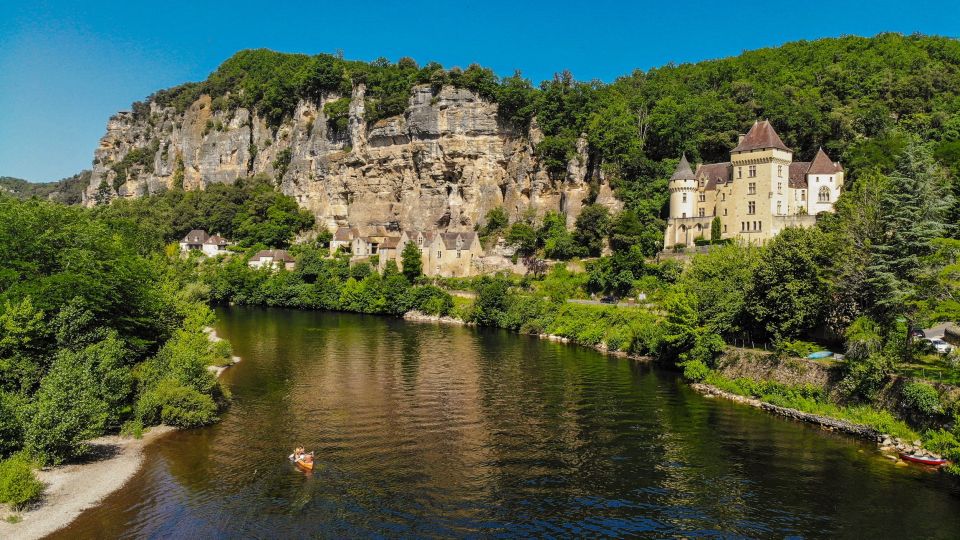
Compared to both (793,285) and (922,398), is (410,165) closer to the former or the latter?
(793,285)

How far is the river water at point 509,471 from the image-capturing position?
57.6 feet

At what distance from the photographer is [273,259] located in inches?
3147

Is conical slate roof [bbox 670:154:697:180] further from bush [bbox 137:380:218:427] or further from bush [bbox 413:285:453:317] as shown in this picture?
bush [bbox 137:380:218:427]

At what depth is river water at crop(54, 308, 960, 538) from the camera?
17.5 meters

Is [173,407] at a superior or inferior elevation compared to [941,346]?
inferior

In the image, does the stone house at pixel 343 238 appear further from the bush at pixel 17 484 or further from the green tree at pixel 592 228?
the bush at pixel 17 484

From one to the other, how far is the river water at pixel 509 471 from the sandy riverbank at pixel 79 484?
19.8 inches

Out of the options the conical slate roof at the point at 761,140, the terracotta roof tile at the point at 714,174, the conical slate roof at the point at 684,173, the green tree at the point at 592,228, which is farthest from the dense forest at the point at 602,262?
the conical slate roof at the point at 761,140

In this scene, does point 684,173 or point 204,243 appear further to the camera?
point 204,243

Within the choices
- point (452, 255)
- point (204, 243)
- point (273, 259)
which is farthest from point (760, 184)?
point (204, 243)

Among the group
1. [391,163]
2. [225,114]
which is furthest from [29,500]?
[225,114]

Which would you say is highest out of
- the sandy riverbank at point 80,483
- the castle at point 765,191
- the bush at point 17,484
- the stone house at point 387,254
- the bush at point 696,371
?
the castle at point 765,191

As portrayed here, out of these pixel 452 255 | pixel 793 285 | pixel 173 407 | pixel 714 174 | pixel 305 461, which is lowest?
pixel 305 461

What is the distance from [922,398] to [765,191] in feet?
105
